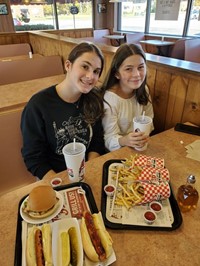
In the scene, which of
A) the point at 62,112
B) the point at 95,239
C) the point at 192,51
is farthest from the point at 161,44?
the point at 95,239

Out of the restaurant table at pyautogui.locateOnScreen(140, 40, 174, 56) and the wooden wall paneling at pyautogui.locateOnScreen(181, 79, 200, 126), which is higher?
the wooden wall paneling at pyautogui.locateOnScreen(181, 79, 200, 126)

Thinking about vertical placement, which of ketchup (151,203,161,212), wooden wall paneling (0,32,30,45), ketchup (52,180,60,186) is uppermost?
wooden wall paneling (0,32,30,45)

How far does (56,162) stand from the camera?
1.31m

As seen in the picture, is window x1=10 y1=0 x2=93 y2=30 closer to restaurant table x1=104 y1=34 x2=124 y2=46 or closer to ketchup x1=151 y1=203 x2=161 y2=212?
restaurant table x1=104 y1=34 x2=124 y2=46

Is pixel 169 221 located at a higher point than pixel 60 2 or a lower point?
lower

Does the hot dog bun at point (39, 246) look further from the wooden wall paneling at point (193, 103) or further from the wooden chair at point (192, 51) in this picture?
the wooden chair at point (192, 51)

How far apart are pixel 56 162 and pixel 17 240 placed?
0.72m

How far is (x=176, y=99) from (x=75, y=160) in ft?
3.12

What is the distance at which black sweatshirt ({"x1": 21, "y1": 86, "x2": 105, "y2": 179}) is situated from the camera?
116 centimetres

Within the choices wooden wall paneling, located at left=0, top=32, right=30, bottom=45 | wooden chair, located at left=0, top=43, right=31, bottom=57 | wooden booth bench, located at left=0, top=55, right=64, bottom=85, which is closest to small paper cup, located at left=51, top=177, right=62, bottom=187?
wooden booth bench, located at left=0, top=55, right=64, bottom=85

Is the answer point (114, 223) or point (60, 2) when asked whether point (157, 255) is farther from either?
point (60, 2)

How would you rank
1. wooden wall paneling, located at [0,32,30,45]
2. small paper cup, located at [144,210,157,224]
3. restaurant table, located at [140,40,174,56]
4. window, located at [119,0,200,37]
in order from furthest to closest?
window, located at [119,0,200,37]
restaurant table, located at [140,40,174,56]
wooden wall paneling, located at [0,32,30,45]
small paper cup, located at [144,210,157,224]

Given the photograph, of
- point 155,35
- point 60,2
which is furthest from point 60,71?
point 60,2

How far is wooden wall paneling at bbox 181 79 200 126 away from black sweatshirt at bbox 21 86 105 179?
663 mm
